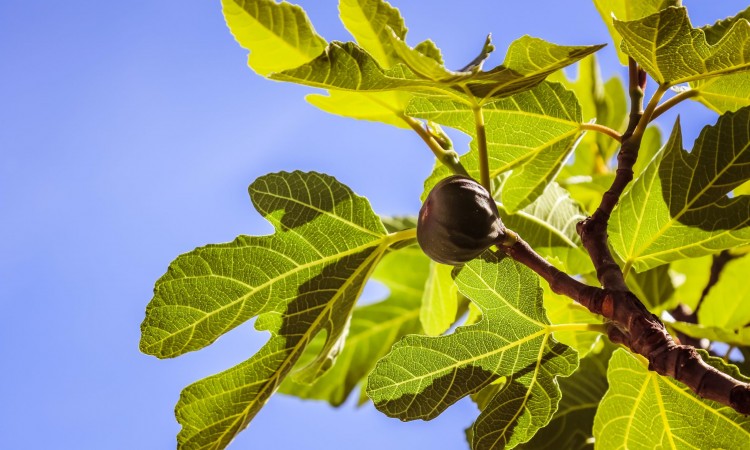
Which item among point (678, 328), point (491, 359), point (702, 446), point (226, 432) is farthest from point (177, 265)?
point (678, 328)

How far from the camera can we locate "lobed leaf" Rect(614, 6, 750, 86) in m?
1.17

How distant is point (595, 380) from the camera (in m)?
1.78

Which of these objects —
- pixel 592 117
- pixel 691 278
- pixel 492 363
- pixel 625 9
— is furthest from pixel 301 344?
pixel 592 117

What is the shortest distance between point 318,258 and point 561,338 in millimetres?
527

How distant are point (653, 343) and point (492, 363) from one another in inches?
13.1

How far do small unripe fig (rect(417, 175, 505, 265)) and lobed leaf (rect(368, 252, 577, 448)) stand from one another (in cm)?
11

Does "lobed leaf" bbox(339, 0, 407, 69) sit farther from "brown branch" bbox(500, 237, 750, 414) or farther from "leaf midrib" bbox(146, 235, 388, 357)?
"brown branch" bbox(500, 237, 750, 414)

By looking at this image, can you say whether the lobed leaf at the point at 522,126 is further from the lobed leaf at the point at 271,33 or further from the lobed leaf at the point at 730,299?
the lobed leaf at the point at 730,299

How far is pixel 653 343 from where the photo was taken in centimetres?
109

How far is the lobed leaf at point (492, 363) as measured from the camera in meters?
1.35

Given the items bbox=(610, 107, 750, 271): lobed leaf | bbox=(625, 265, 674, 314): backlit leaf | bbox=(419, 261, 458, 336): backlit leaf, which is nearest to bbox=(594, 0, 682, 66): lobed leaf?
bbox=(610, 107, 750, 271): lobed leaf

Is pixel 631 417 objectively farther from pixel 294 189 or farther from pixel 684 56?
pixel 294 189

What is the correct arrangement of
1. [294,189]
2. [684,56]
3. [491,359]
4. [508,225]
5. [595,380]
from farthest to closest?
1. [508,225]
2. [595,380]
3. [294,189]
4. [491,359]
5. [684,56]

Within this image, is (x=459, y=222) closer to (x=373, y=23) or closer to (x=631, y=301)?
(x=631, y=301)
